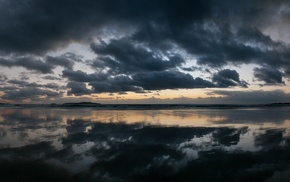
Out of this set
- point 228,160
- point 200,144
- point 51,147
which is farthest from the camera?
point 200,144

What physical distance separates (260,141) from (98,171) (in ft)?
41.6

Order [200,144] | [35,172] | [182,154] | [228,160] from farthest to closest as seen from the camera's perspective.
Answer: [200,144], [182,154], [228,160], [35,172]

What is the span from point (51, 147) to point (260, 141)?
1423cm

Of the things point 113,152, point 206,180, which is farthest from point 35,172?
point 206,180

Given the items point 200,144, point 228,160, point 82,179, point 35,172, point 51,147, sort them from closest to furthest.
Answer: point 82,179 → point 35,172 → point 228,160 → point 51,147 → point 200,144

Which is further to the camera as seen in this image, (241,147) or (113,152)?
(241,147)

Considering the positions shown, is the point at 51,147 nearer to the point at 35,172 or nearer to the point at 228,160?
the point at 35,172

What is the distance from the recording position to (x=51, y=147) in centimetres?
1528

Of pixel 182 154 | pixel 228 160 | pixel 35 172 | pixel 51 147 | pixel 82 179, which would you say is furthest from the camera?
pixel 51 147

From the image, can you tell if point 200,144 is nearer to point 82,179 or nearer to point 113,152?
point 113,152

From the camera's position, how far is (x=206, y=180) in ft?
31.1

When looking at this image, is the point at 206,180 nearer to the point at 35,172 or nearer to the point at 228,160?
the point at 228,160

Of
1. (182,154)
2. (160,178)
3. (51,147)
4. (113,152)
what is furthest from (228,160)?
(51,147)

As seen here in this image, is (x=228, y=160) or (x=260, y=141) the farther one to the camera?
(x=260, y=141)
